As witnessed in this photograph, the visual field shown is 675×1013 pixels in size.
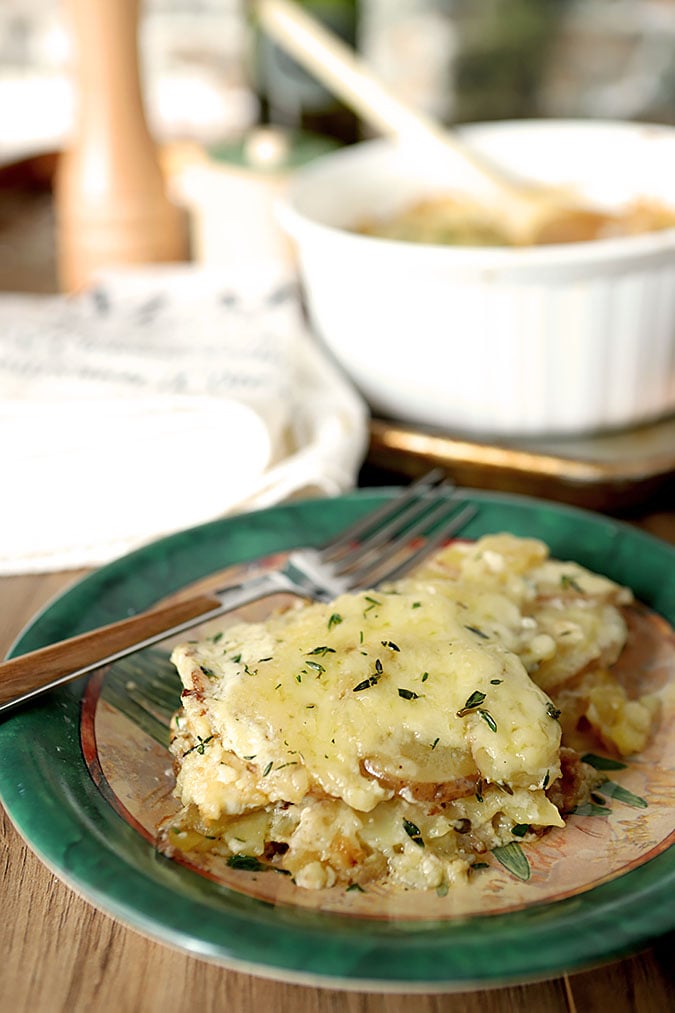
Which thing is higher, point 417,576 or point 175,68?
point 417,576

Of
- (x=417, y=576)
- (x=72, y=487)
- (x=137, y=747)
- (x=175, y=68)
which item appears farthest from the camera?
(x=175, y=68)

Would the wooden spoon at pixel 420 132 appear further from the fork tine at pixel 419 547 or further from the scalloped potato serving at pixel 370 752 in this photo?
the scalloped potato serving at pixel 370 752

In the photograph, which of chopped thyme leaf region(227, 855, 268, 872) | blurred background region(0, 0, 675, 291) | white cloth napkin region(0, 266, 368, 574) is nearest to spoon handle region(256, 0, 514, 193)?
white cloth napkin region(0, 266, 368, 574)

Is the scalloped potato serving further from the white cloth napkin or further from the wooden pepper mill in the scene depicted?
→ the wooden pepper mill

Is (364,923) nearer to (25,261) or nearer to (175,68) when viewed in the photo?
(25,261)

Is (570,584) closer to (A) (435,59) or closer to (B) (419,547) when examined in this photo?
(B) (419,547)

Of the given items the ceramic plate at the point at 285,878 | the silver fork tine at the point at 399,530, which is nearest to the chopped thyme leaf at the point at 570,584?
the ceramic plate at the point at 285,878

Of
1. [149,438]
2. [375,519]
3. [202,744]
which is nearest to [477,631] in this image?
[202,744]

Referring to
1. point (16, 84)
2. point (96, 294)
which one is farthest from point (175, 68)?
point (96, 294)
